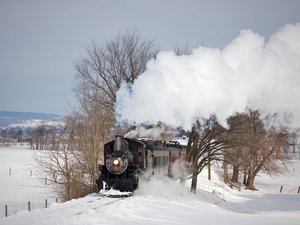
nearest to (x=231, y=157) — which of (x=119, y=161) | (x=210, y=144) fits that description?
(x=210, y=144)

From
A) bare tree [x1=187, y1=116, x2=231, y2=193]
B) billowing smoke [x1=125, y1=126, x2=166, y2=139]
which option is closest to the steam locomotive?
billowing smoke [x1=125, y1=126, x2=166, y2=139]

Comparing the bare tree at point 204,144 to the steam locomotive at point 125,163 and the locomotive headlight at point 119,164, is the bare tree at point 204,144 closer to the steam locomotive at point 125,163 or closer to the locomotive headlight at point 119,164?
the steam locomotive at point 125,163

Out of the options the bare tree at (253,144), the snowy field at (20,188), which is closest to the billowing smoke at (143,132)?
the bare tree at (253,144)

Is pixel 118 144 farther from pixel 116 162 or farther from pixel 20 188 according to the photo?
pixel 20 188

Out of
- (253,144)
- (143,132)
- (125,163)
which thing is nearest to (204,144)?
(253,144)

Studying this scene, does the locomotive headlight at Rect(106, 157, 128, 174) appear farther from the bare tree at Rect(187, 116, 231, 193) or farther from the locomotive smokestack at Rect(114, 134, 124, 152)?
the bare tree at Rect(187, 116, 231, 193)

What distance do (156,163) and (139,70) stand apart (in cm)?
1274

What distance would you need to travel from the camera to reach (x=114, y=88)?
31.3m

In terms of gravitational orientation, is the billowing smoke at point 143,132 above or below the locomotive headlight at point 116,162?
above

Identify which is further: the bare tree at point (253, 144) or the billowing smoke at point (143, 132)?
the bare tree at point (253, 144)

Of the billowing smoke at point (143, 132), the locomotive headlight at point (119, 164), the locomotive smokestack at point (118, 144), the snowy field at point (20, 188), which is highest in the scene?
the billowing smoke at point (143, 132)

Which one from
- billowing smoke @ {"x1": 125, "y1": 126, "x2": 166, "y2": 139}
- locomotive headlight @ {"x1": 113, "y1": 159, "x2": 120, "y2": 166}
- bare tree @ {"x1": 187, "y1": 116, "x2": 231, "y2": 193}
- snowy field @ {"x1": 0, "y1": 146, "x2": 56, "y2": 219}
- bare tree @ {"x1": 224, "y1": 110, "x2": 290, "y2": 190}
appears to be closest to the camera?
locomotive headlight @ {"x1": 113, "y1": 159, "x2": 120, "y2": 166}

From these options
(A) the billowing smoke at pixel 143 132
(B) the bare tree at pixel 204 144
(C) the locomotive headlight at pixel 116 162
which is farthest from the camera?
(B) the bare tree at pixel 204 144

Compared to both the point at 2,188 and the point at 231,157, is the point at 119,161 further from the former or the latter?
the point at 2,188
